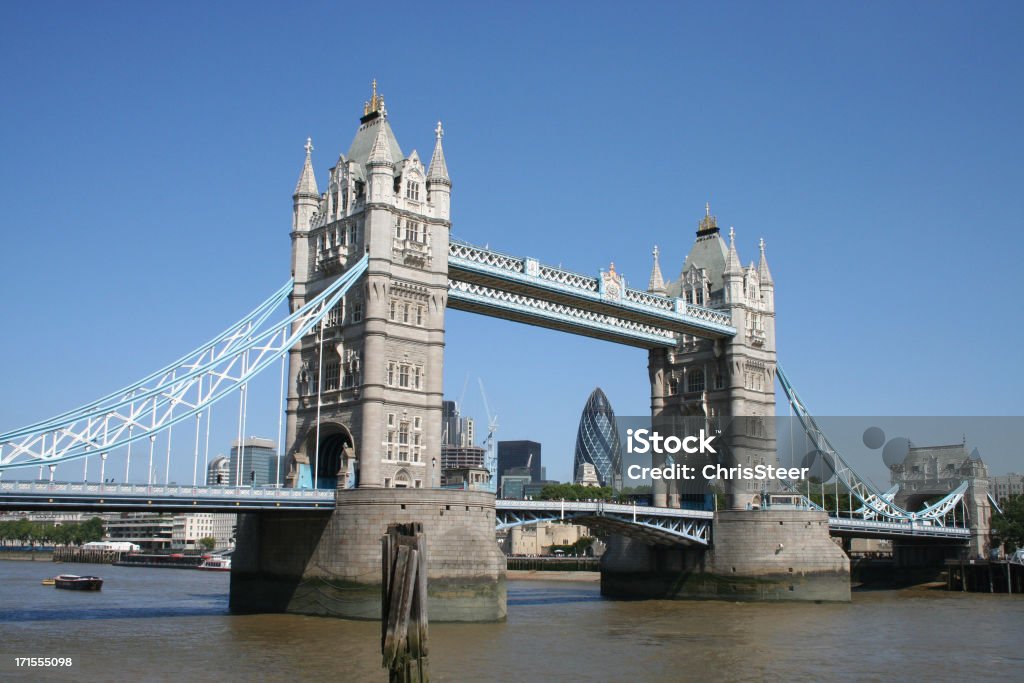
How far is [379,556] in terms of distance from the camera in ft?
144

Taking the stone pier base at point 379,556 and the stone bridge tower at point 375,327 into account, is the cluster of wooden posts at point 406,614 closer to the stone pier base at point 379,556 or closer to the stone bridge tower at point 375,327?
the stone pier base at point 379,556

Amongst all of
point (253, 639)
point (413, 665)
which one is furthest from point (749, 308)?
point (413, 665)

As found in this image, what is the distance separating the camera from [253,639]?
123ft

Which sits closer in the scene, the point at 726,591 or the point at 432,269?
the point at 432,269

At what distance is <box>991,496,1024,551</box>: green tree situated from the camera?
80562 mm

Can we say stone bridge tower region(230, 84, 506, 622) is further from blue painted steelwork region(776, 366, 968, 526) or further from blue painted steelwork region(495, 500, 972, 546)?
blue painted steelwork region(776, 366, 968, 526)

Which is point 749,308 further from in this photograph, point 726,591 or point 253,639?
point 253,639

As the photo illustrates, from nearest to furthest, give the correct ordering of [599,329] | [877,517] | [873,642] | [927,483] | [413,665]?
[413,665]
[873,642]
[599,329]
[877,517]
[927,483]

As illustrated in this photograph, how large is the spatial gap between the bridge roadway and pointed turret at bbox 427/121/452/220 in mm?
14514

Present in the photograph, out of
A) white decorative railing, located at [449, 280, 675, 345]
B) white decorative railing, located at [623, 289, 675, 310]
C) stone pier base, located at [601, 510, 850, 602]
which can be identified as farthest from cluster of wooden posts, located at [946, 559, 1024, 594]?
white decorative railing, located at [623, 289, 675, 310]

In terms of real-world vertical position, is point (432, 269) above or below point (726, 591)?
above

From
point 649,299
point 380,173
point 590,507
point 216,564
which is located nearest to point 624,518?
point 590,507

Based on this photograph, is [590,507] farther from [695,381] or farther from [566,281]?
[695,381]

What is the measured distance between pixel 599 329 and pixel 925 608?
75.6 ft
